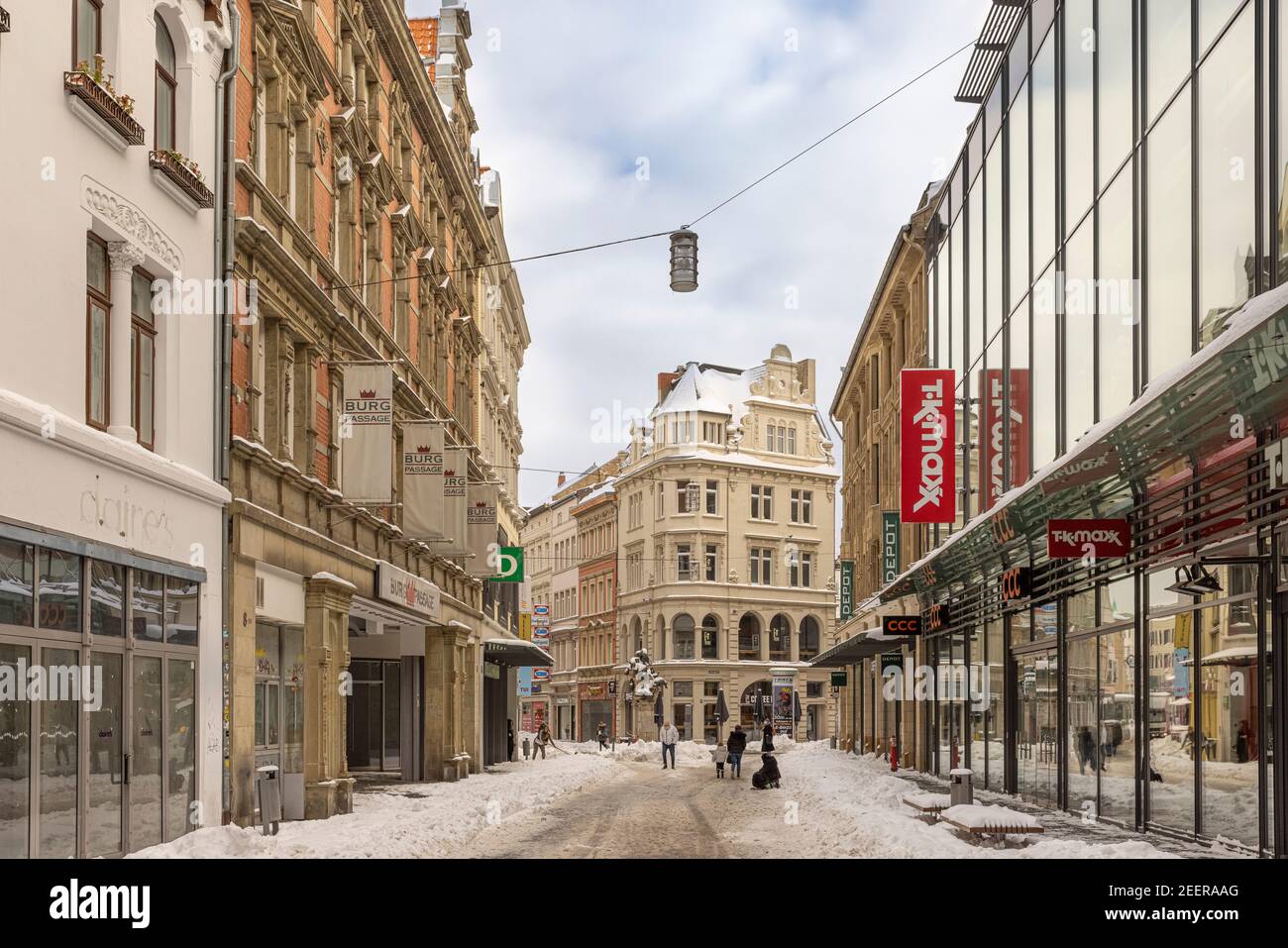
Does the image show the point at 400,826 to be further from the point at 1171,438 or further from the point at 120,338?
the point at 1171,438

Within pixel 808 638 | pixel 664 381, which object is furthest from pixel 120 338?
pixel 664 381

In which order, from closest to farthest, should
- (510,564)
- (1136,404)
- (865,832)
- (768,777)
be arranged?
(1136,404), (865,832), (768,777), (510,564)

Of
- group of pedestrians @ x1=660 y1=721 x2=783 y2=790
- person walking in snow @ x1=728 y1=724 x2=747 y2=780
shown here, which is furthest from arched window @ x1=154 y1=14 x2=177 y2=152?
person walking in snow @ x1=728 y1=724 x2=747 y2=780

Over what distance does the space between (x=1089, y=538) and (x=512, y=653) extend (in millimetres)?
28999

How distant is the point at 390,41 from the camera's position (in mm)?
29859

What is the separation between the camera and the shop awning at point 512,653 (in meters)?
42.7

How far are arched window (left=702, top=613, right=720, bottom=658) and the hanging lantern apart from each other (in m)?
66.0

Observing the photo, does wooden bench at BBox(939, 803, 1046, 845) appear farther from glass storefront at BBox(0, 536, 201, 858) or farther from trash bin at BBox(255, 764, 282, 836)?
glass storefront at BBox(0, 536, 201, 858)

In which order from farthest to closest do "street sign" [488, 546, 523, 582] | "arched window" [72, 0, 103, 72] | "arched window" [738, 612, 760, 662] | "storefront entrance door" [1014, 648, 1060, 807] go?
"arched window" [738, 612, 760, 662]
"street sign" [488, 546, 523, 582]
"storefront entrance door" [1014, 648, 1060, 807]
"arched window" [72, 0, 103, 72]

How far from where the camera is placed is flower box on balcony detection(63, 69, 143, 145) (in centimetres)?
1364

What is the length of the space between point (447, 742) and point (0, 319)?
2248 centimetres

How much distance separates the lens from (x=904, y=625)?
34.7 m

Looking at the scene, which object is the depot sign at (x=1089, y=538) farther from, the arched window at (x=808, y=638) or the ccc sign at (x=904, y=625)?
the arched window at (x=808, y=638)

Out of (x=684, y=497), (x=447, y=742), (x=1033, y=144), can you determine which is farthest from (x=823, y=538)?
(x=1033, y=144)
